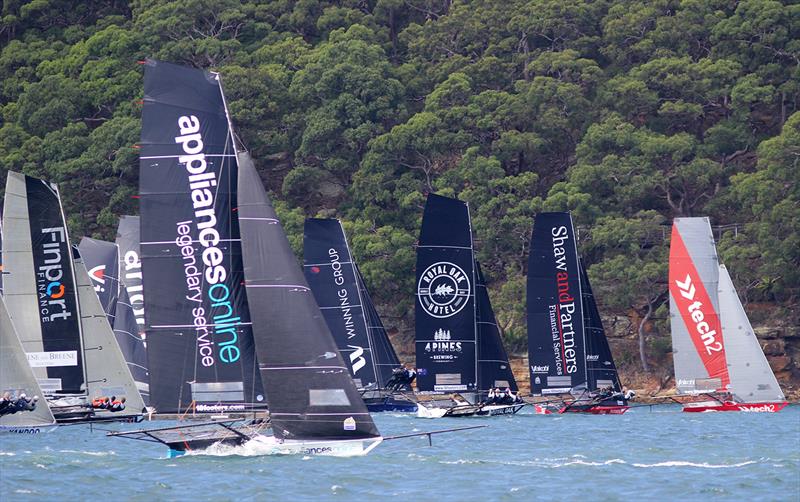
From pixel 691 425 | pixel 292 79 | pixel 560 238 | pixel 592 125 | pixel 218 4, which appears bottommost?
pixel 691 425

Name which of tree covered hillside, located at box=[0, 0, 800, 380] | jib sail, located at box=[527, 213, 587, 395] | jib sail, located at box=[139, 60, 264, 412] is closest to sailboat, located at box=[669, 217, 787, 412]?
jib sail, located at box=[527, 213, 587, 395]

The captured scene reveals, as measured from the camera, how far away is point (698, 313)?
47.0 metres

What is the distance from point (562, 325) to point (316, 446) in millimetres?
21258

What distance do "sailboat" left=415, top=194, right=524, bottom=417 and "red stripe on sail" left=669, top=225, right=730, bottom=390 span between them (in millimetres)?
6670

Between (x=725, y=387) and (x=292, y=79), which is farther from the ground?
(x=292, y=79)

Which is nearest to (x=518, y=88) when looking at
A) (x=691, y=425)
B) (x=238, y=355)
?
(x=691, y=425)

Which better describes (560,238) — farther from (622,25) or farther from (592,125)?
(622,25)

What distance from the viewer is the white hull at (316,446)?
25.8 meters

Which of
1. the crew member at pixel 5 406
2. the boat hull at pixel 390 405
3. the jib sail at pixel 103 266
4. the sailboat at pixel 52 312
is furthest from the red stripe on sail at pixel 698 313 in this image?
the crew member at pixel 5 406

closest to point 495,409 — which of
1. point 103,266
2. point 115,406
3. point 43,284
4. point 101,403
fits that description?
point 115,406

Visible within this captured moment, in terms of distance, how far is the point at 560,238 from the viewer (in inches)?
1807

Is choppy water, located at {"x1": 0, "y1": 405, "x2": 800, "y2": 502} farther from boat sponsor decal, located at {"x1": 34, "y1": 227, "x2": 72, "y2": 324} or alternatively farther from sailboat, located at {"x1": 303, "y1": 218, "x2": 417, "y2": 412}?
sailboat, located at {"x1": 303, "y1": 218, "x2": 417, "y2": 412}

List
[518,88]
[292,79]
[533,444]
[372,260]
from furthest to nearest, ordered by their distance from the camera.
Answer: [292,79] < [518,88] < [372,260] < [533,444]

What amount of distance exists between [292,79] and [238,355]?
43.9 m
